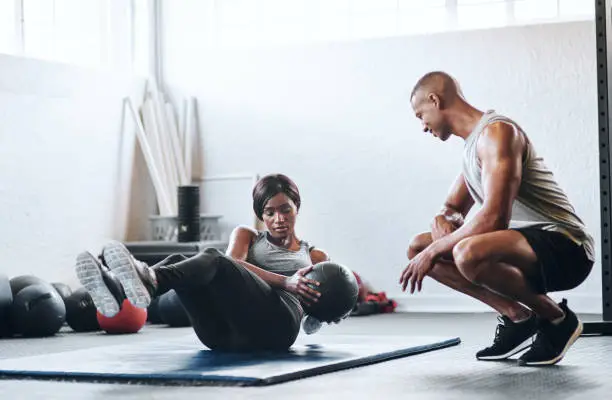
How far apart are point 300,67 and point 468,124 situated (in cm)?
418

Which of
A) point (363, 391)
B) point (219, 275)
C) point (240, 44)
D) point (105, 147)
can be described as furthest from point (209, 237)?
point (363, 391)

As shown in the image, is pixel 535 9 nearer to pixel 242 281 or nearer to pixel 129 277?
pixel 242 281

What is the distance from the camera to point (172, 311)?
20.4ft

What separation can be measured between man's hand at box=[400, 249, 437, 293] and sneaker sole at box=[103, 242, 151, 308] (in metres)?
0.88

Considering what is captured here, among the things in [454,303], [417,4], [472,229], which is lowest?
[454,303]

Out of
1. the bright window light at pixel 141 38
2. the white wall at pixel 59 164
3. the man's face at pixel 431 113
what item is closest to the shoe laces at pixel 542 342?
the man's face at pixel 431 113

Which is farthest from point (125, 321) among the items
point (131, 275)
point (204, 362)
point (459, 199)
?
point (131, 275)

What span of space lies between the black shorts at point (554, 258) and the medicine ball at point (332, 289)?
2.16ft

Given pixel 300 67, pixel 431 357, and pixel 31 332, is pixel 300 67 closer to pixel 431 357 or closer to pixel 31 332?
pixel 31 332

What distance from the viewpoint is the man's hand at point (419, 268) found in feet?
11.6

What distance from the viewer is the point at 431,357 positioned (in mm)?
4102

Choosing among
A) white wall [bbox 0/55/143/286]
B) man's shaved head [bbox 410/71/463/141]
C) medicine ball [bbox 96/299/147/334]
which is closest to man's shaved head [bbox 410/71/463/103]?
man's shaved head [bbox 410/71/463/141]

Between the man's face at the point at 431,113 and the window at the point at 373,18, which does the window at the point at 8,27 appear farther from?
the man's face at the point at 431,113

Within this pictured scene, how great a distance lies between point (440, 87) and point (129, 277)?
1339 mm
